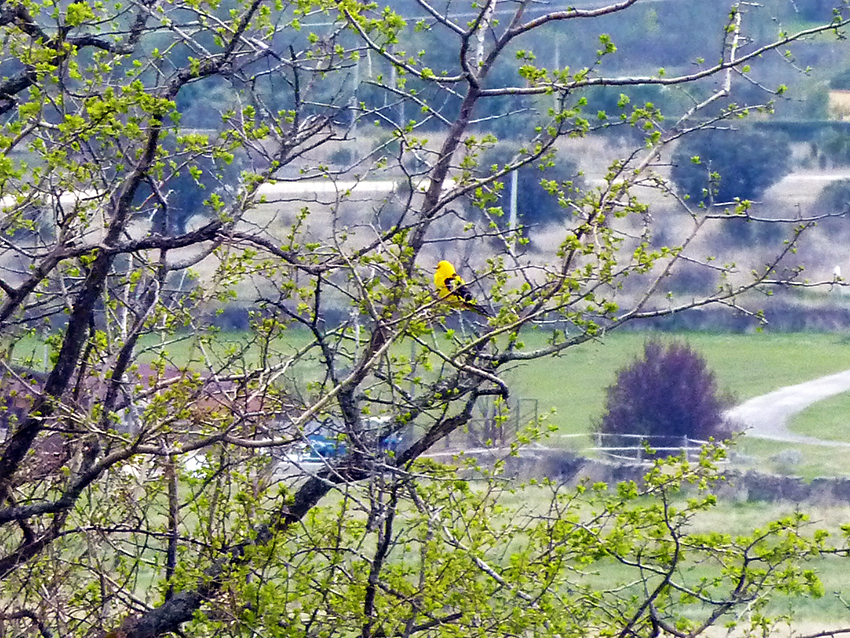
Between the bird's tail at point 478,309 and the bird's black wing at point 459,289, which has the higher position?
the bird's black wing at point 459,289

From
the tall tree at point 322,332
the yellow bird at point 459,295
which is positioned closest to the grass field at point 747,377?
the yellow bird at point 459,295

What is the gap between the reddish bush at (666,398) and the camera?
24578 mm

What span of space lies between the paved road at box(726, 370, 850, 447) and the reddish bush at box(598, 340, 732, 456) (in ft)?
2.19

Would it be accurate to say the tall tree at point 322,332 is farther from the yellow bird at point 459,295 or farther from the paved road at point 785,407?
the paved road at point 785,407

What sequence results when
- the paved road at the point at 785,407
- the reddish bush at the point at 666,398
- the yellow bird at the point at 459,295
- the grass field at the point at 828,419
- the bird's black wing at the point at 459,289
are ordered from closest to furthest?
the yellow bird at the point at 459,295 → the bird's black wing at the point at 459,289 → the reddish bush at the point at 666,398 → the paved road at the point at 785,407 → the grass field at the point at 828,419

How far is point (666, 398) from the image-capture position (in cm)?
2562

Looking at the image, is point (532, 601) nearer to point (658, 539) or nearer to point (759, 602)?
point (658, 539)

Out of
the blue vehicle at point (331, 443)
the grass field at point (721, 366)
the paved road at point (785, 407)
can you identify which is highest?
the grass field at point (721, 366)

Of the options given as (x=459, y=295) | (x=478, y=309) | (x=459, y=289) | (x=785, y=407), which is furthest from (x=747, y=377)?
(x=459, y=295)

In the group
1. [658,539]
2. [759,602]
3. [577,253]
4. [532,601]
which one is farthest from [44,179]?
[759,602]

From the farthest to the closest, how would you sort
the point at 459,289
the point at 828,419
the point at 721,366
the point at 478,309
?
the point at 828,419 → the point at 721,366 → the point at 478,309 → the point at 459,289

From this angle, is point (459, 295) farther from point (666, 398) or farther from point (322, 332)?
point (666, 398)

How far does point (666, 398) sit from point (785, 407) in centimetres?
473

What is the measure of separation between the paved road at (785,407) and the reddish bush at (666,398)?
67cm
